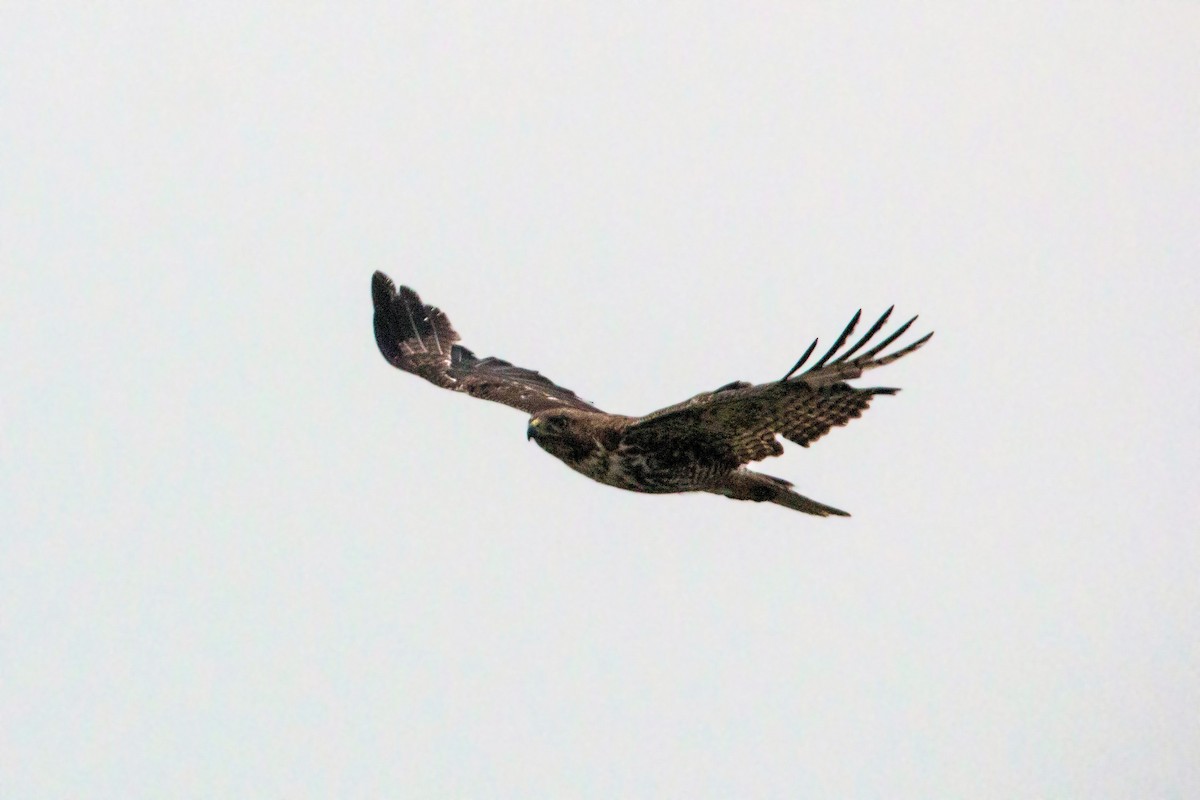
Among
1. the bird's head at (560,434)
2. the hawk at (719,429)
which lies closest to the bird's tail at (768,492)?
the hawk at (719,429)

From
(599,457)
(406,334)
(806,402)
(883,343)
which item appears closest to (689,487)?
(599,457)

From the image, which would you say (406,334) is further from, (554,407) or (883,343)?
(883,343)

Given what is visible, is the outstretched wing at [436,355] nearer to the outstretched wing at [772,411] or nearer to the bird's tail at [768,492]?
the bird's tail at [768,492]

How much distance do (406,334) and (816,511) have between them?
5584 millimetres

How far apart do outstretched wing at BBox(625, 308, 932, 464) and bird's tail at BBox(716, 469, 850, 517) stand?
47 cm

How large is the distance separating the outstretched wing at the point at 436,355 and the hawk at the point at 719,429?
0.33 metres

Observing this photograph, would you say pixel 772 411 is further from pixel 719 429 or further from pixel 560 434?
pixel 560 434

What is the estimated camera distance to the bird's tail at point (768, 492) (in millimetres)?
14336

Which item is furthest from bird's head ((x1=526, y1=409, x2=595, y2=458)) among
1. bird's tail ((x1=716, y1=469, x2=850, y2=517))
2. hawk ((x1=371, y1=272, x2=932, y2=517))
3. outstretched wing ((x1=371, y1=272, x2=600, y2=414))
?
outstretched wing ((x1=371, y1=272, x2=600, y2=414))

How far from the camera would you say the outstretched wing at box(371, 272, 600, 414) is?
1723 cm

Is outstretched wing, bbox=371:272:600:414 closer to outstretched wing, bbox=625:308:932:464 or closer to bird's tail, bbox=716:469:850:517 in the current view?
bird's tail, bbox=716:469:850:517

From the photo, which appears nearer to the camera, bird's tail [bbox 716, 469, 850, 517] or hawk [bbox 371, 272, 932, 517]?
hawk [bbox 371, 272, 932, 517]

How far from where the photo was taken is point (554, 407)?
16.1 meters

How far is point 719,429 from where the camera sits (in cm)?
1341
